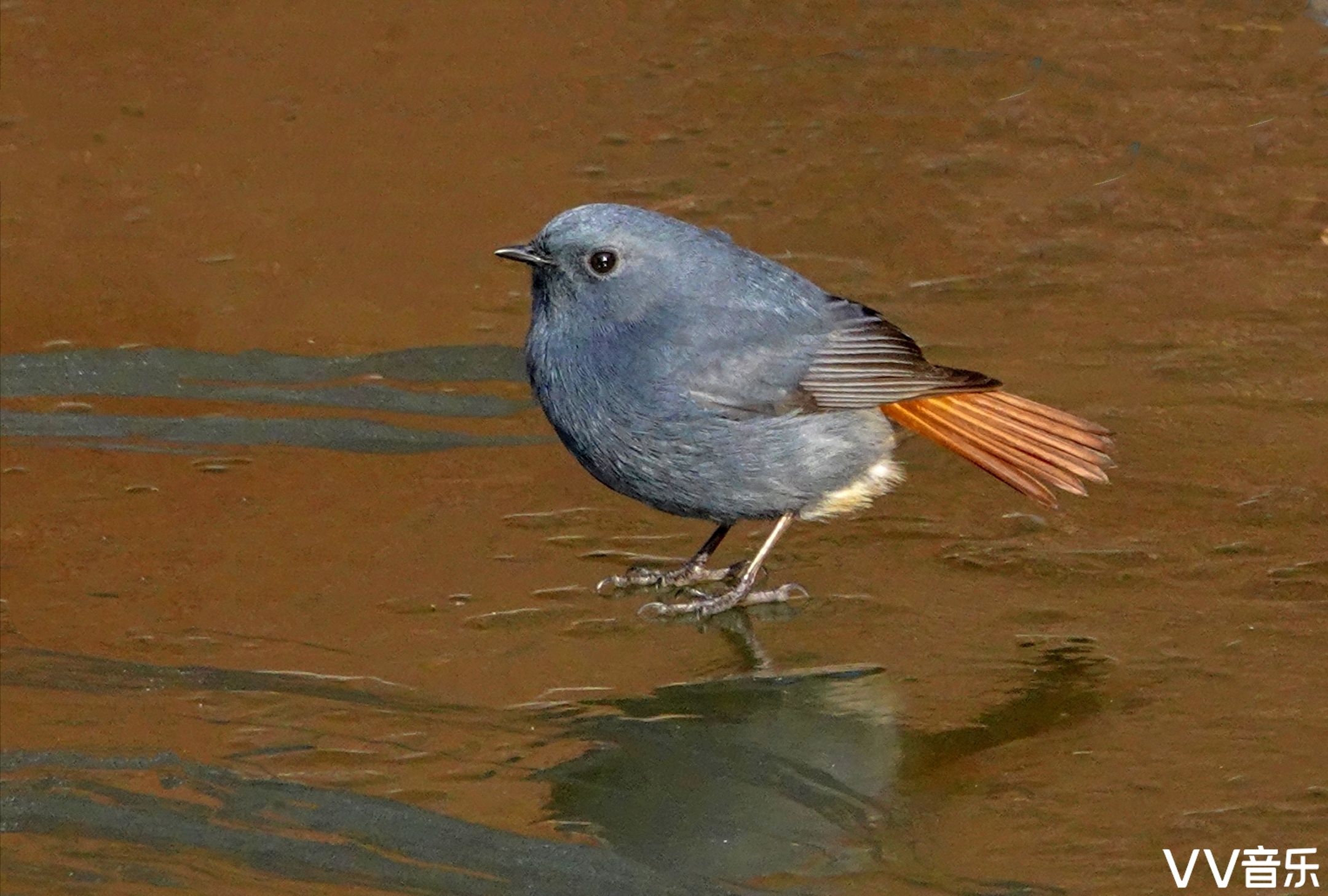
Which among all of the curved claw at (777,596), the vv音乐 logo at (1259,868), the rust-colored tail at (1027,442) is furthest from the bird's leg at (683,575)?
the vv音乐 logo at (1259,868)

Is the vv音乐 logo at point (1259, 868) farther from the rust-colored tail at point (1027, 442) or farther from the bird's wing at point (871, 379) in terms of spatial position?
the bird's wing at point (871, 379)

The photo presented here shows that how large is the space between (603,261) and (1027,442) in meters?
1.14

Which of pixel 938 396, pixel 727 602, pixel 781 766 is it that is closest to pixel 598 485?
pixel 727 602

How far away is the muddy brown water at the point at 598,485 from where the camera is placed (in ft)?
12.9

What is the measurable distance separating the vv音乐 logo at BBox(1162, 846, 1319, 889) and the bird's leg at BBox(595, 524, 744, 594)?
165 centimetres

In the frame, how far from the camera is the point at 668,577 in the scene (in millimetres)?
4969

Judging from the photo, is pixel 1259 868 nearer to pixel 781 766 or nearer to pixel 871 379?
pixel 781 766

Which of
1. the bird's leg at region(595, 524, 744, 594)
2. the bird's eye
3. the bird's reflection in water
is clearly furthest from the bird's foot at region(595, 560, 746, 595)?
the bird's eye

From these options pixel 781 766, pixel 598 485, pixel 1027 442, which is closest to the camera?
pixel 781 766

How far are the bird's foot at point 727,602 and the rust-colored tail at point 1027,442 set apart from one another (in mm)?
528

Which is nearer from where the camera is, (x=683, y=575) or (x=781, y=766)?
(x=781, y=766)

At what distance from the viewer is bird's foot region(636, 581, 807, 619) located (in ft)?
15.9

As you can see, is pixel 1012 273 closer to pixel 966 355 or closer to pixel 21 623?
pixel 966 355

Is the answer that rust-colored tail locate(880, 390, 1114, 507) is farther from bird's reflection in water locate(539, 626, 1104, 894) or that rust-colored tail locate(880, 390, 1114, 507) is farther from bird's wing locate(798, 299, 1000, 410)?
bird's reflection in water locate(539, 626, 1104, 894)
